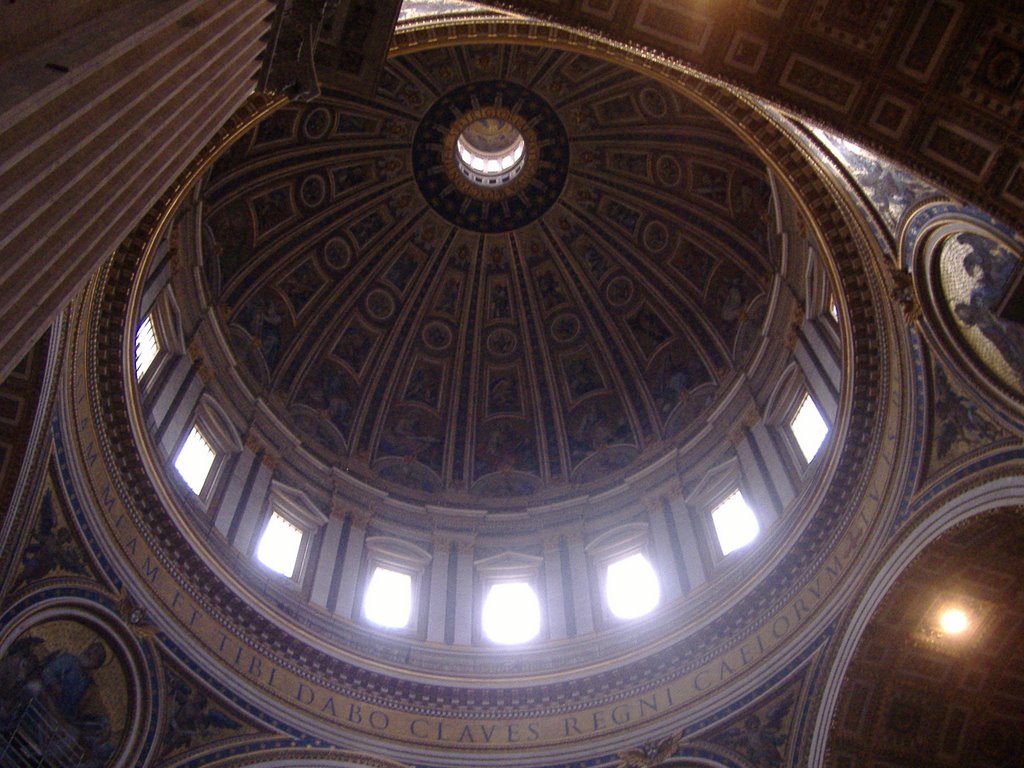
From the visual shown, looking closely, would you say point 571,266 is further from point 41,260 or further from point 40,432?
point 41,260

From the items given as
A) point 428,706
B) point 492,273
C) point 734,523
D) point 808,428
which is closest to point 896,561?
point 808,428

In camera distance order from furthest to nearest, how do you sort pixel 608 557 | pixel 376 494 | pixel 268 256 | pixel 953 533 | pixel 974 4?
1. pixel 268 256
2. pixel 376 494
3. pixel 608 557
4. pixel 953 533
5. pixel 974 4

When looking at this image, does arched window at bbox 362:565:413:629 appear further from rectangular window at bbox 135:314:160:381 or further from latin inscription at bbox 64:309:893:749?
rectangular window at bbox 135:314:160:381

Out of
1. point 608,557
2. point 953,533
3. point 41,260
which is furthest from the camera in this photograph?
point 608,557

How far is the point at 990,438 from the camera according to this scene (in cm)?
1271

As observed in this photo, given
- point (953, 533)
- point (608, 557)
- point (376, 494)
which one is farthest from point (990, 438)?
point (376, 494)

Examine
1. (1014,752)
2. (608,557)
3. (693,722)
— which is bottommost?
(1014,752)

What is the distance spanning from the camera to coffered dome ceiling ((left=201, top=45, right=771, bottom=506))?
23891 mm

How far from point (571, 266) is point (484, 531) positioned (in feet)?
28.3

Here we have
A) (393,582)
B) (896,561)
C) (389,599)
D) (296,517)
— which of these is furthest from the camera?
(393,582)

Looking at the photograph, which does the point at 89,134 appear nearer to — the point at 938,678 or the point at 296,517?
the point at 938,678

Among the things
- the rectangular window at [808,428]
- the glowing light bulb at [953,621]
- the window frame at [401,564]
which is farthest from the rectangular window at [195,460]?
the glowing light bulb at [953,621]

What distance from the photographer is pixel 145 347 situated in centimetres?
1816

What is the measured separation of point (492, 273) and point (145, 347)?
12393 millimetres
